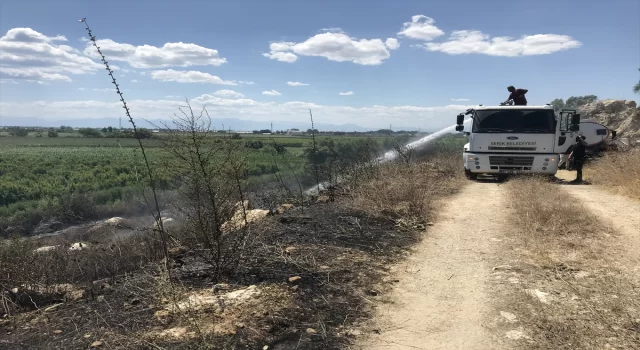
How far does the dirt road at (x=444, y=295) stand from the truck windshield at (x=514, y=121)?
22.4 ft

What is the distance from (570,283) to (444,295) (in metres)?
1.53

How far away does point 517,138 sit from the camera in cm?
1398

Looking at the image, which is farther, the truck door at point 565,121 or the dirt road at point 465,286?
the truck door at point 565,121

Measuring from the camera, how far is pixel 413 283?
5211mm

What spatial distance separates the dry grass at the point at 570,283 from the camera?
12.1 feet

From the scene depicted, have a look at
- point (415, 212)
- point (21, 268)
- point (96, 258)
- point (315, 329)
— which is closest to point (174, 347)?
point (315, 329)

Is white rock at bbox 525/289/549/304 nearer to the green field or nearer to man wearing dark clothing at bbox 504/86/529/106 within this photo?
the green field

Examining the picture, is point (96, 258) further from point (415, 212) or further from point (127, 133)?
point (415, 212)

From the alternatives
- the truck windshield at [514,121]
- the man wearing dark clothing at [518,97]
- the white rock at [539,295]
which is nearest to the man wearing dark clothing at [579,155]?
the truck windshield at [514,121]

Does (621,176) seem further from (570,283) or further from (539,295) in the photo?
(539,295)

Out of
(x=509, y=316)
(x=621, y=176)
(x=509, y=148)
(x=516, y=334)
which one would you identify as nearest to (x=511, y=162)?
(x=509, y=148)

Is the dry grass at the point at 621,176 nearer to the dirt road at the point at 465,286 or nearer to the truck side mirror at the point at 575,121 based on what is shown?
the truck side mirror at the point at 575,121

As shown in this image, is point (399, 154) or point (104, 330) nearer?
point (104, 330)

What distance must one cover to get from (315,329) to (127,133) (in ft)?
11.0
